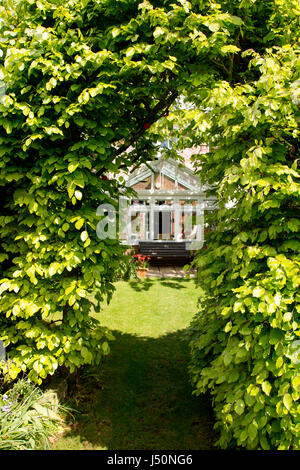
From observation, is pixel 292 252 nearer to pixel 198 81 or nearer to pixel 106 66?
pixel 198 81

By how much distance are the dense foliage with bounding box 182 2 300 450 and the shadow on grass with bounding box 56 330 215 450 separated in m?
0.86

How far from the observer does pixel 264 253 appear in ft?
8.74

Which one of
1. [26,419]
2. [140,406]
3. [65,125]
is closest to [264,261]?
[65,125]

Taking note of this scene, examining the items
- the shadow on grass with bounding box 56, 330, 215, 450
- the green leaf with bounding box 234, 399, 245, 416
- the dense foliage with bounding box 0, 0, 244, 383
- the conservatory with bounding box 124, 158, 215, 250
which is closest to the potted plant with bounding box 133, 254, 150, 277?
the conservatory with bounding box 124, 158, 215, 250

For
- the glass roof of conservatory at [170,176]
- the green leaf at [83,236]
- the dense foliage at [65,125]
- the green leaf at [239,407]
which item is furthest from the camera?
the glass roof of conservatory at [170,176]

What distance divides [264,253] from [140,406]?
8.72 ft

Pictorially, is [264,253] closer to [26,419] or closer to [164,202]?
[26,419]

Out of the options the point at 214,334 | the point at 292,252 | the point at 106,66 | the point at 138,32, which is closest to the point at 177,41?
the point at 138,32

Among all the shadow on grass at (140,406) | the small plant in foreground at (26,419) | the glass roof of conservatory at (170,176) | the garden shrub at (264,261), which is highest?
the glass roof of conservatory at (170,176)

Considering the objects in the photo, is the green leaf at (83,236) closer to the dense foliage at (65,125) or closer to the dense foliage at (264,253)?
the dense foliage at (65,125)

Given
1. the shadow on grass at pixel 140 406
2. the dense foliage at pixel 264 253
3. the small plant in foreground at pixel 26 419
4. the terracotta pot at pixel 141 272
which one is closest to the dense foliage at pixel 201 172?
the dense foliage at pixel 264 253

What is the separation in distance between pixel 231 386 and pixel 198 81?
2.65 metres

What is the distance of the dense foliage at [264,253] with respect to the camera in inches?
96.9

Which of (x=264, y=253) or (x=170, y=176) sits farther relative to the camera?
(x=170, y=176)
